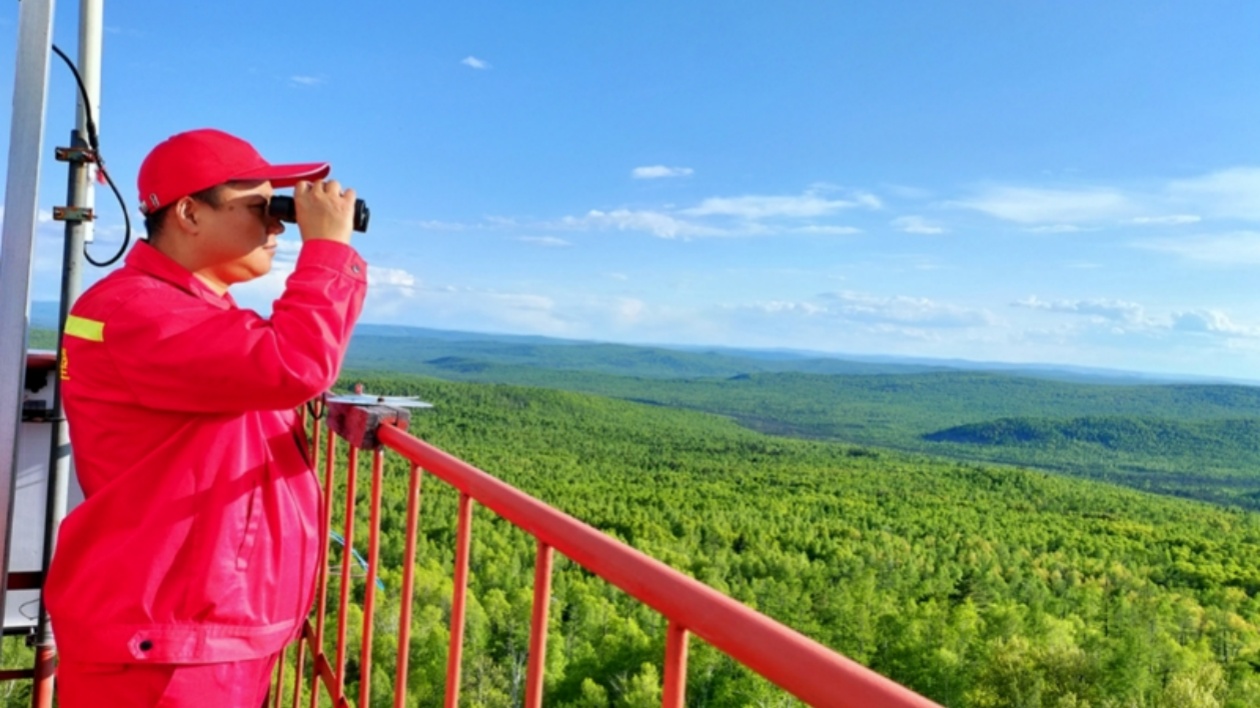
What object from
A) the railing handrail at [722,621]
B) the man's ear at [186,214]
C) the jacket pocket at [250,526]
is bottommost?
the jacket pocket at [250,526]

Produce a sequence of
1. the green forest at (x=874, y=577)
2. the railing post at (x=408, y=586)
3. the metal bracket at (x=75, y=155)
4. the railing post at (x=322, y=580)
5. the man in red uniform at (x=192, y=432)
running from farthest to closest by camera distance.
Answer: the green forest at (x=874, y=577)
the railing post at (x=322, y=580)
the metal bracket at (x=75, y=155)
the railing post at (x=408, y=586)
the man in red uniform at (x=192, y=432)

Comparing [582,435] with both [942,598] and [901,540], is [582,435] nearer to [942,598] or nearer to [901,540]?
[901,540]

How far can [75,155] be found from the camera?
2.03m

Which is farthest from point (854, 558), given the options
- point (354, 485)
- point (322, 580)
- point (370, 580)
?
point (370, 580)

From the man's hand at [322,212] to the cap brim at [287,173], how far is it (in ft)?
0.14

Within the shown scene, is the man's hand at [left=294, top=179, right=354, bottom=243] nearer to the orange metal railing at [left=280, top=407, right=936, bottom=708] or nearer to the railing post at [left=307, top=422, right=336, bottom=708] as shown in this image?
the orange metal railing at [left=280, top=407, right=936, bottom=708]

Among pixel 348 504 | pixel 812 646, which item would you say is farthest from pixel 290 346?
pixel 348 504

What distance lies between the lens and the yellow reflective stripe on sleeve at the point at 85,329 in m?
1.32

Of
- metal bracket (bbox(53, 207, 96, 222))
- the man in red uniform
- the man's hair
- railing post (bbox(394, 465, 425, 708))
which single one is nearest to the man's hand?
the man in red uniform

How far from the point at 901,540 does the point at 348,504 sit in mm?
57609

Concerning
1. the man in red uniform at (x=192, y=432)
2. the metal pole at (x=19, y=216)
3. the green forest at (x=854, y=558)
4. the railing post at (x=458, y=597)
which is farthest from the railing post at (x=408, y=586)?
the metal pole at (x=19, y=216)

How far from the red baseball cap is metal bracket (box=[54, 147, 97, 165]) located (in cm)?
71

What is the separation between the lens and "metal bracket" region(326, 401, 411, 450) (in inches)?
75.3

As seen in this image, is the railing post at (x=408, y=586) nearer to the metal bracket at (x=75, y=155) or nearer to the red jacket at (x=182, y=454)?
the red jacket at (x=182, y=454)
